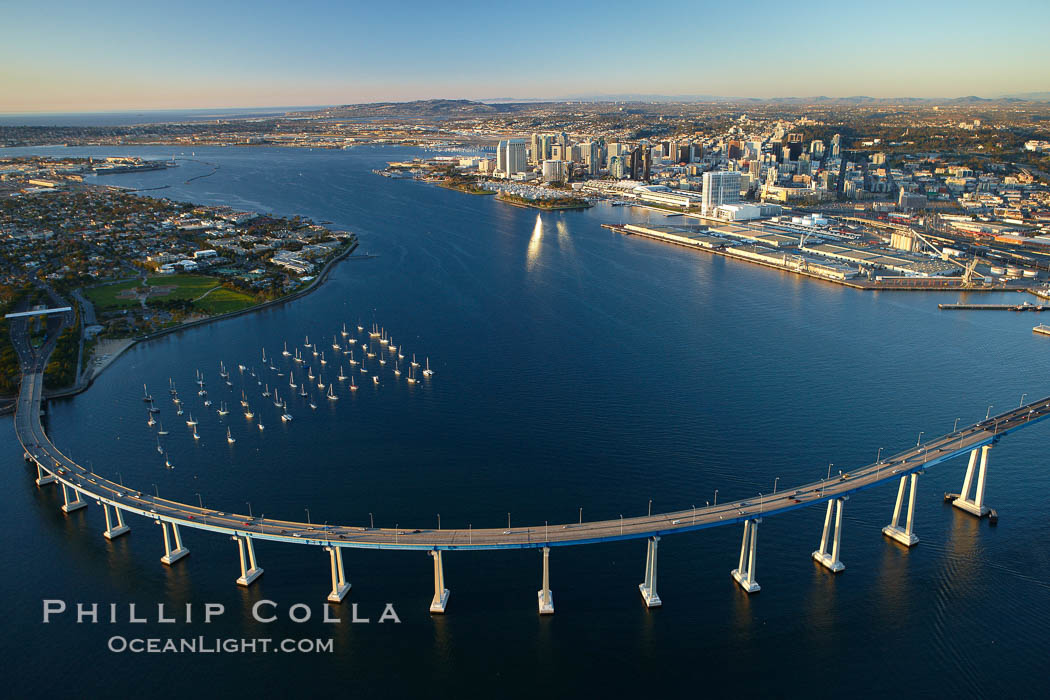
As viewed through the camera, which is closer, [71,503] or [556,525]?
[556,525]

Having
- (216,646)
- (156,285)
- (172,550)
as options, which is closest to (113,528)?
(172,550)

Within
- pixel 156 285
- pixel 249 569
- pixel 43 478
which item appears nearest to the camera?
pixel 249 569

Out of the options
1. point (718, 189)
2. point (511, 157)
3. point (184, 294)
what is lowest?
point (184, 294)

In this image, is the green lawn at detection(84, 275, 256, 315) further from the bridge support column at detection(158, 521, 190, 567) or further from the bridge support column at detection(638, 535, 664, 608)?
the bridge support column at detection(638, 535, 664, 608)

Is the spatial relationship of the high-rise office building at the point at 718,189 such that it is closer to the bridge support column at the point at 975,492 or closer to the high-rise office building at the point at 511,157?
the high-rise office building at the point at 511,157

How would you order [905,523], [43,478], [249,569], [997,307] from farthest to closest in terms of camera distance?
[997,307] < [43,478] < [905,523] < [249,569]

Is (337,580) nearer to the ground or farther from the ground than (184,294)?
nearer to the ground

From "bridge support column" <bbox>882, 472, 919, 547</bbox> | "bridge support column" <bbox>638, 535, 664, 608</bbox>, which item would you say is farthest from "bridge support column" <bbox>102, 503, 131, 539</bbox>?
"bridge support column" <bbox>882, 472, 919, 547</bbox>

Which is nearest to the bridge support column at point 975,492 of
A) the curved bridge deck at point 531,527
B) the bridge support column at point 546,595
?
the curved bridge deck at point 531,527

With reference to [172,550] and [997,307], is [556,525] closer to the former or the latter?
[172,550]
